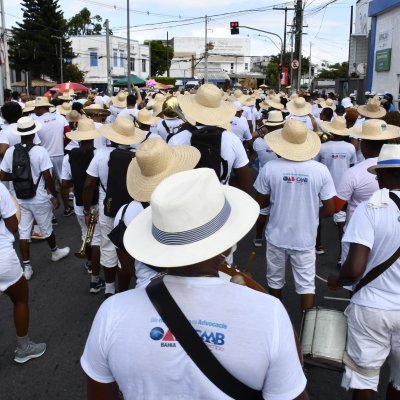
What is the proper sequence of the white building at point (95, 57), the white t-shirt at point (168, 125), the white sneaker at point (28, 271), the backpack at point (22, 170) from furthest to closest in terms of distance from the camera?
the white building at point (95, 57)
the white t-shirt at point (168, 125)
the white sneaker at point (28, 271)
the backpack at point (22, 170)

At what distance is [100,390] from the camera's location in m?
1.73

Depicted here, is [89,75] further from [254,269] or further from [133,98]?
[254,269]

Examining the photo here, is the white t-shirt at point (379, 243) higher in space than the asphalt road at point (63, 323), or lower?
higher

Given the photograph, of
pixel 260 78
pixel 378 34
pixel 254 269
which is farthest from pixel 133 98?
pixel 260 78

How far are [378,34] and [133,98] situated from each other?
18.6 meters

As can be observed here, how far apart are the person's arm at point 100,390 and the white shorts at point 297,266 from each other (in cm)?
270

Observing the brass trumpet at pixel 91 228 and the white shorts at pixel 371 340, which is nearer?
the white shorts at pixel 371 340

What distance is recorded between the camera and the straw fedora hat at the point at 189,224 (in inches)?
60.2

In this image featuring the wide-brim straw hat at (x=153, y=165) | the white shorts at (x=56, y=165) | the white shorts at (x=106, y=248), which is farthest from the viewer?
the white shorts at (x=56, y=165)

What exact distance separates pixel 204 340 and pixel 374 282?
1680 millimetres

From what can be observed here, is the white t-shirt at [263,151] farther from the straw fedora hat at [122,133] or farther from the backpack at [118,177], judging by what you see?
the backpack at [118,177]

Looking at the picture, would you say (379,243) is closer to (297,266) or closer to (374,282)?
(374,282)

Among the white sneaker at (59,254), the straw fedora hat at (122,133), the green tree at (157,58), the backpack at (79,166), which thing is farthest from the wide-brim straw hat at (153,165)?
the green tree at (157,58)

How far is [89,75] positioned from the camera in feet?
238
